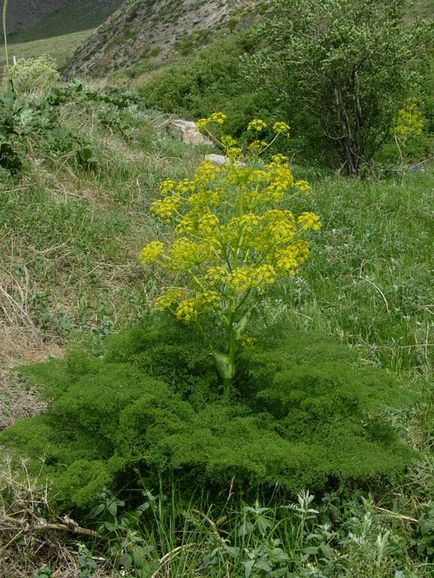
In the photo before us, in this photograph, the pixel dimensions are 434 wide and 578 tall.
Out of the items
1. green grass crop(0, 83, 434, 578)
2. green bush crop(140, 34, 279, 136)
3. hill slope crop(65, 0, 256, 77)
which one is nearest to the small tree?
green grass crop(0, 83, 434, 578)

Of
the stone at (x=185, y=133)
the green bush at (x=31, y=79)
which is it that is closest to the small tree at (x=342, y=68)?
the stone at (x=185, y=133)

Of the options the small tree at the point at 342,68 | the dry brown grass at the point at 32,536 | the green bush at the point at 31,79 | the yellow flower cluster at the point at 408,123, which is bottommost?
the yellow flower cluster at the point at 408,123

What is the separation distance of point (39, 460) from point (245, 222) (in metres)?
1.31

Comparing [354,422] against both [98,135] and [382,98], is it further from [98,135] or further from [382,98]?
[382,98]

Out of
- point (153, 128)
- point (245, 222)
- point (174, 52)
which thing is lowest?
point (174, 52)

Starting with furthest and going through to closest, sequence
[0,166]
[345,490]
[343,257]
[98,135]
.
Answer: [98,135], [0,166], [343,257], [345,490]

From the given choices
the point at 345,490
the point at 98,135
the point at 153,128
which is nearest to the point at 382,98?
the point at 153,128

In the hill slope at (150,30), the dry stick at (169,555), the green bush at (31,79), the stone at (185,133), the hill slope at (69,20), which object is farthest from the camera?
the hill slope at (69,20)

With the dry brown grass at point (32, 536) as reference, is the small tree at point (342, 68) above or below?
below

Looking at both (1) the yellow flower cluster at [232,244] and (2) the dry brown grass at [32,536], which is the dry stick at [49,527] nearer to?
(2) the dry brown grass at [32,536]

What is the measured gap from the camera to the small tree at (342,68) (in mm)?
8398

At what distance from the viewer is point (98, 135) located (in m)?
7.78

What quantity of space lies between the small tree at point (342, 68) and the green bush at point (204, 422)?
573cm

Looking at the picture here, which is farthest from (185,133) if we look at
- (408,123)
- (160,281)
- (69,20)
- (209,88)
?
(69,20)
